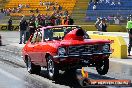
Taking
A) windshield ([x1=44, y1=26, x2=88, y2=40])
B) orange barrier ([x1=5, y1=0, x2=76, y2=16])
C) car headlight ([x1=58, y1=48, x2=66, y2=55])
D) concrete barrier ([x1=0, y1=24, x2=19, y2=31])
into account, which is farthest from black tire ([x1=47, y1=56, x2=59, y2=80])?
orange barrier ([x1=5, y1=0, x2=76, y2=16])

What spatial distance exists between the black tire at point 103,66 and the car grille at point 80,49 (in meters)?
0.72

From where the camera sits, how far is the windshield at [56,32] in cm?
1268

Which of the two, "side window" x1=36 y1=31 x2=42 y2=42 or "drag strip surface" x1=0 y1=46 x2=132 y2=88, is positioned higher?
"side window" x1=36 y1=31 x2=42 y2=42

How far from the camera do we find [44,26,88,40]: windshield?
499 inches

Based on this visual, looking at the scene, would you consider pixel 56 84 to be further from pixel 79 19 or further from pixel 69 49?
pixel 79 19

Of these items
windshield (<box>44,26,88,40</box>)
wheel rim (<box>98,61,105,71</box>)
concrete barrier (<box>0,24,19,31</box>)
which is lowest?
concrete barrier (<box>0,24,19,31</box>)

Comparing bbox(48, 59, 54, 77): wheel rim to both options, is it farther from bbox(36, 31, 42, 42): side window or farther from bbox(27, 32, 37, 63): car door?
bbox(27, 32, 37, 63): car door

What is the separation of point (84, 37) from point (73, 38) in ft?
2.30

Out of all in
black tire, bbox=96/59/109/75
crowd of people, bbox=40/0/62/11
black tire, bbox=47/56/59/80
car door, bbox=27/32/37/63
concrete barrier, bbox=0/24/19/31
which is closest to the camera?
black tire, bbox=47/56/59/80

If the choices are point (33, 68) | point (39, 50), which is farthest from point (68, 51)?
point (33, 68)

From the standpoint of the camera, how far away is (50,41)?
12281 mm

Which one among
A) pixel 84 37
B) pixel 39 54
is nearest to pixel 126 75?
pixel 84 37

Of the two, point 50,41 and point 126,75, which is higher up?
point 50,41

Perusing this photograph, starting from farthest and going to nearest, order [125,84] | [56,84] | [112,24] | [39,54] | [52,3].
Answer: [52,3], [112,24], [39,54], [56,84], [125,84]
